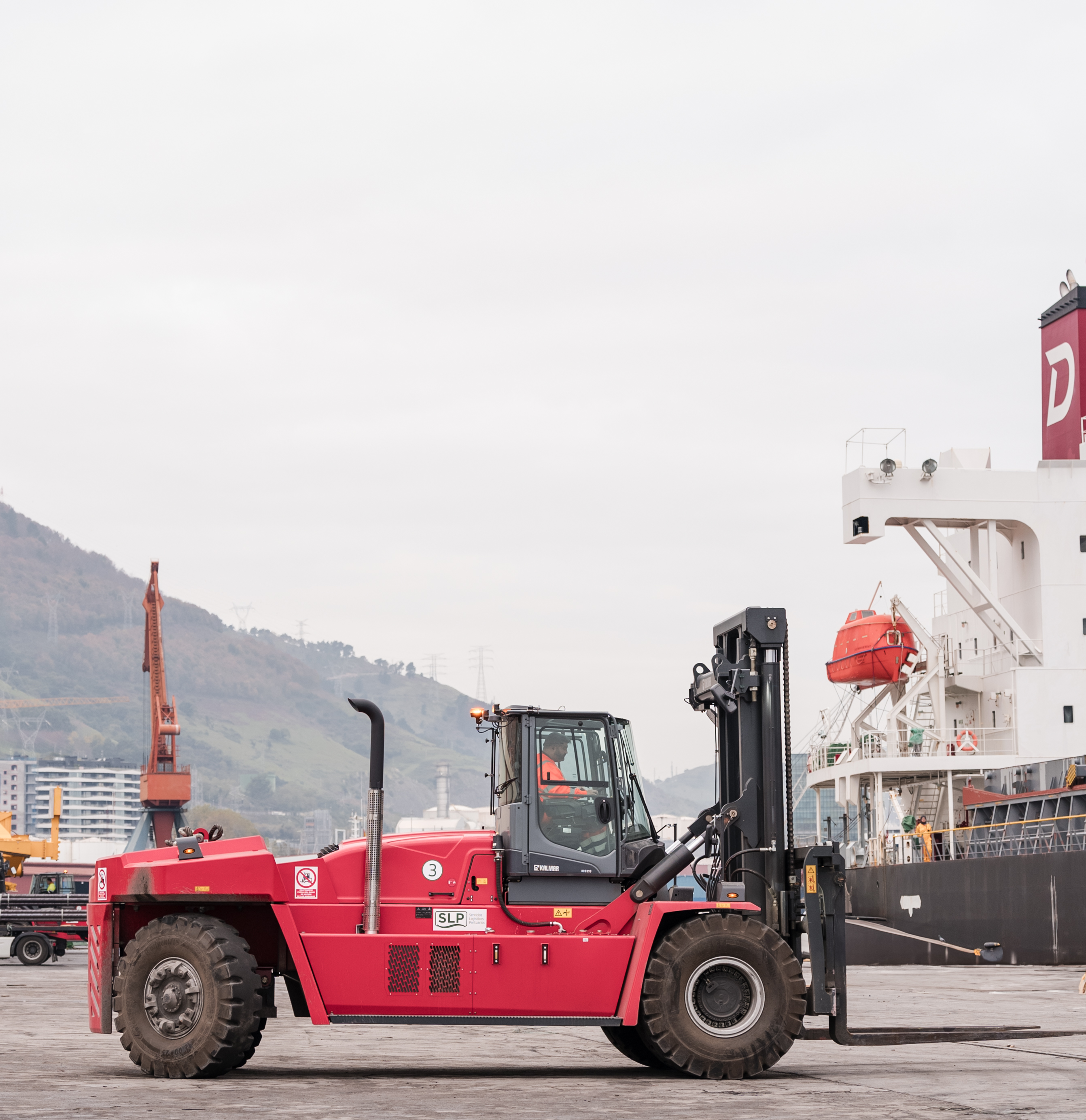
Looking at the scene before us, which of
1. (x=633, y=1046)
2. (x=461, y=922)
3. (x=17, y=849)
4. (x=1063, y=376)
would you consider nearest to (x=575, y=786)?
(x=461, y=922)

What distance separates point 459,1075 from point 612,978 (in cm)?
146

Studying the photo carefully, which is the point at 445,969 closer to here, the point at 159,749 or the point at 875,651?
the point at 875,651

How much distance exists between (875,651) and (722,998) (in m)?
27.8

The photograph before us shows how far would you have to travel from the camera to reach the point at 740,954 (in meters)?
11.3

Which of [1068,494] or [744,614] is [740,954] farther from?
[1068,494]

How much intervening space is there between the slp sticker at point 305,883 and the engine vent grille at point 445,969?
1.06 metres

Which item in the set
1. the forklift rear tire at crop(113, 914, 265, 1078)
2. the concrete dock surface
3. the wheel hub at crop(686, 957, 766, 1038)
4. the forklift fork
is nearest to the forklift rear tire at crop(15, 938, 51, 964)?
the concrete dock surface

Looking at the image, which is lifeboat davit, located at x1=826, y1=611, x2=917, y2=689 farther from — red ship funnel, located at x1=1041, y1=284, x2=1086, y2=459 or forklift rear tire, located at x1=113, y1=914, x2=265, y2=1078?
forklift rear tire, located at x1=113, y1=914, x2=265, y2=1078

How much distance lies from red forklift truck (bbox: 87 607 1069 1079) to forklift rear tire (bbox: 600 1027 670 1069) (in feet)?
0.33

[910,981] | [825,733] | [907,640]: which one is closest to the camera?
[910,981]

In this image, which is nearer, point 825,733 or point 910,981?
point 910,981

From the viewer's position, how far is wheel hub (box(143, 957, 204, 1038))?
37.4 ft

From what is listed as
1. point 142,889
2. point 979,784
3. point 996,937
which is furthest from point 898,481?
point 142,889

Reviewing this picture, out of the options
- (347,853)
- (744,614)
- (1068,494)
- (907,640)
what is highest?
(1068,494)
